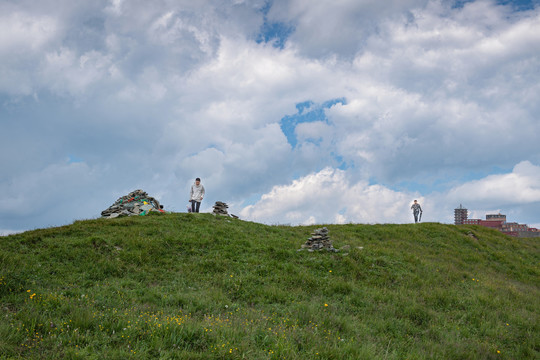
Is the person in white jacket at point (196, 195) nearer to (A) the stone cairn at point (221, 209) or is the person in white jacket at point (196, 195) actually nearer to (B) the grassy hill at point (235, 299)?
(A) the stone cairn at point (221, 209)

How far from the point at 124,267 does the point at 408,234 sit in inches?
797

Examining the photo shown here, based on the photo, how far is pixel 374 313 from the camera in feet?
35.1

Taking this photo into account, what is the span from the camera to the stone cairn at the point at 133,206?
23203 mm

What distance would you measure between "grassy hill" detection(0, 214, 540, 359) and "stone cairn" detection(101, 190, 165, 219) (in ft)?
12.6

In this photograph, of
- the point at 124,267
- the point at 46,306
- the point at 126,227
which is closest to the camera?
the point at 46,306

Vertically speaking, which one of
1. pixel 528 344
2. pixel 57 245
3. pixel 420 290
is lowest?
pixel 528 344

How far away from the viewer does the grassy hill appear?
21.0 feet

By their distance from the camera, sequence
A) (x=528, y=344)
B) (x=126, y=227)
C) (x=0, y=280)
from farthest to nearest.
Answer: (x=126, y=227), (x=528, y=344), (x=0, y=280)

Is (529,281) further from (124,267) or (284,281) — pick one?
(124,267)

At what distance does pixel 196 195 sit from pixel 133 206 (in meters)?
4.48

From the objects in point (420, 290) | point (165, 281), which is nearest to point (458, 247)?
point (420, 290)

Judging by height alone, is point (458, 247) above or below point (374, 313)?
above

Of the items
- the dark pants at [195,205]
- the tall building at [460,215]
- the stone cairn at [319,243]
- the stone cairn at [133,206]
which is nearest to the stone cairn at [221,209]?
the dark pants at [195,205]

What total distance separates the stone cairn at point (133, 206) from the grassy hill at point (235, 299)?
12.6ft
